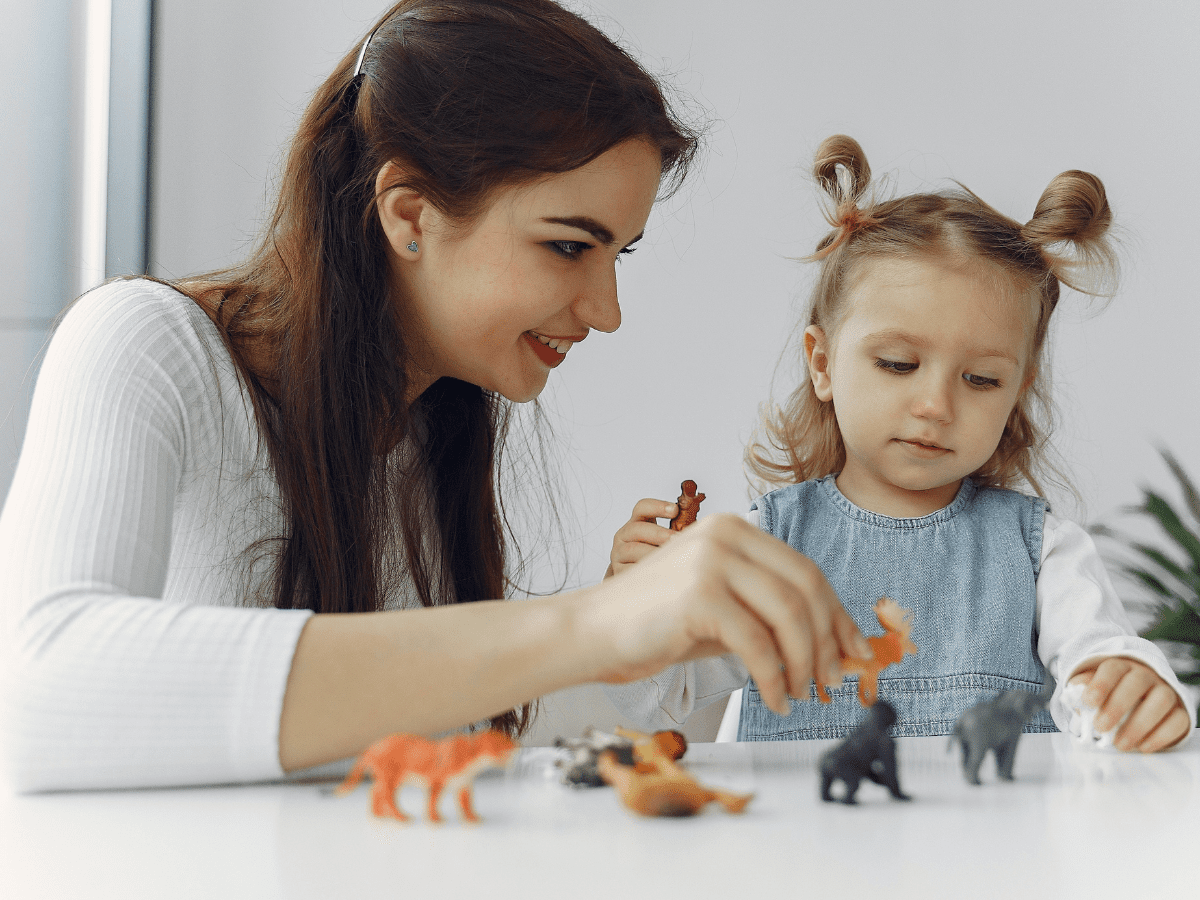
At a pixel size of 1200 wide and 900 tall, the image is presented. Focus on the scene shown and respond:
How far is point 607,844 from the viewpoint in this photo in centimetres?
46

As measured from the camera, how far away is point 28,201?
1.87 meters

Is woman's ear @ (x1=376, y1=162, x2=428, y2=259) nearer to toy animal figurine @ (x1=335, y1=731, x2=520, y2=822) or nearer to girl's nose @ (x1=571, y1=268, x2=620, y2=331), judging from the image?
girl's nose @ (x1=571, y1=268, x2=620, y2=331)

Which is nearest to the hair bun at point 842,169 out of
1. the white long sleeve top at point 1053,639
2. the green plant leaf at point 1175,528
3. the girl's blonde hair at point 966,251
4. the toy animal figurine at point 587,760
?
the girl's blonde hair at point 966,251

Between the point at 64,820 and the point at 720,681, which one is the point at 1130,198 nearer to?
the point at 720,681

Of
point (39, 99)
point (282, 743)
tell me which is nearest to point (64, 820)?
point (282, 743)

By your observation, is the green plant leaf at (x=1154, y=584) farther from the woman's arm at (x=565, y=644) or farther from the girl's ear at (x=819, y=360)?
the woman's arm at (x=565, y=644)

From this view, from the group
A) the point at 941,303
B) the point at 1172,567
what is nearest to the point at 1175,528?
the point at 1172,567

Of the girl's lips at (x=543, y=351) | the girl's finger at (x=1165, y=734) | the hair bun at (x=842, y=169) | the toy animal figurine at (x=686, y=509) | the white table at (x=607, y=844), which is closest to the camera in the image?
the white table at (x=607, y=844)

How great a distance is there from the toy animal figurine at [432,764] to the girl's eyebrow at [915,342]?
80 cm

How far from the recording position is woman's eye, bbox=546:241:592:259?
100 cm

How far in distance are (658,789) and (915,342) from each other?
78cm

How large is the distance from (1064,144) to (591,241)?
1753mm

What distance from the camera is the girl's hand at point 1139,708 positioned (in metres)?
0.76

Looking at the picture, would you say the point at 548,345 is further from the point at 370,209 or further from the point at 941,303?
the point at 941,303
